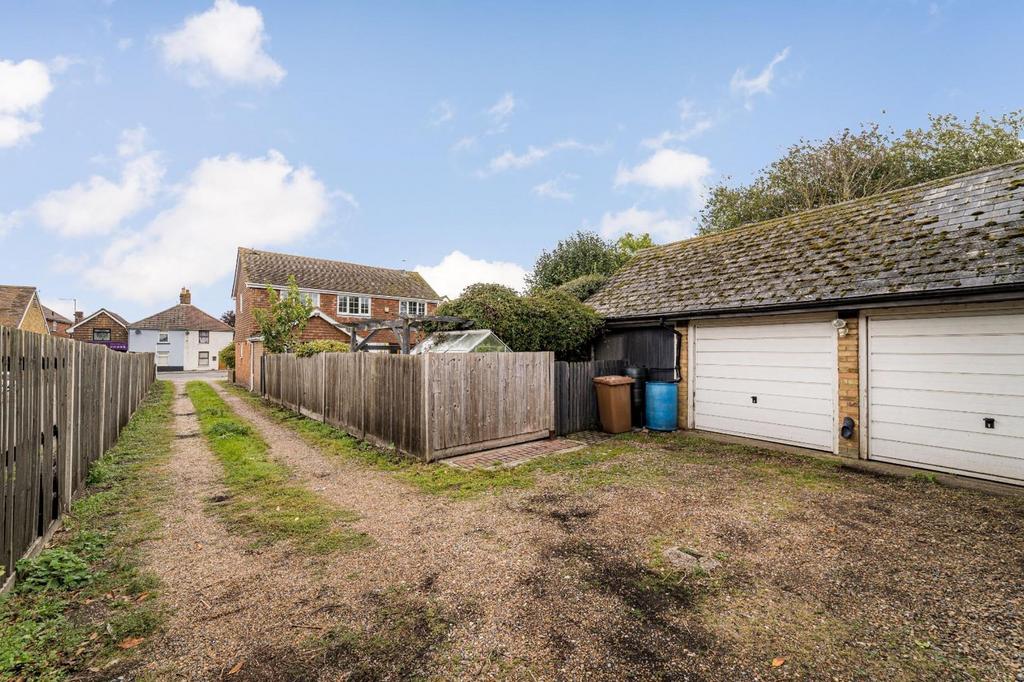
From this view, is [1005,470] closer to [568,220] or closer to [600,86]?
[600,86]

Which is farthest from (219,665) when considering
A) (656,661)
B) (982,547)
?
(982,547)

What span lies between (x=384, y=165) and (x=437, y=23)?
22.2 ft

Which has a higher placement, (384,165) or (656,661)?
(384,165)

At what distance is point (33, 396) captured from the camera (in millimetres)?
3809

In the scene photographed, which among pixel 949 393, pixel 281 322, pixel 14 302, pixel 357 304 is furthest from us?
pixel 357 304

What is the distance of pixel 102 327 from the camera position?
1741 inches

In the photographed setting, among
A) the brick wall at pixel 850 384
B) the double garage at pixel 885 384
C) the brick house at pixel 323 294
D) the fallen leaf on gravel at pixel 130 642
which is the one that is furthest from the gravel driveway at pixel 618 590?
the brick house at pixel 323 294

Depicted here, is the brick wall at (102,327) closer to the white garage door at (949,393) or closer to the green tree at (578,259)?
the green tree at (578,259)

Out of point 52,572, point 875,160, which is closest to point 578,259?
point 875,160

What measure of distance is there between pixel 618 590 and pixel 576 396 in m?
6.90

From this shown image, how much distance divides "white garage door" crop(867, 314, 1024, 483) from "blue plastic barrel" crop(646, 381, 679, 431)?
3646 millimetres

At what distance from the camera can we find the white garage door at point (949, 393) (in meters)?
6.11

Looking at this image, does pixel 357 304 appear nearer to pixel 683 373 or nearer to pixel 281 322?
pixel 281 322

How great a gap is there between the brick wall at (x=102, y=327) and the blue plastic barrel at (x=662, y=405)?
56468mm
